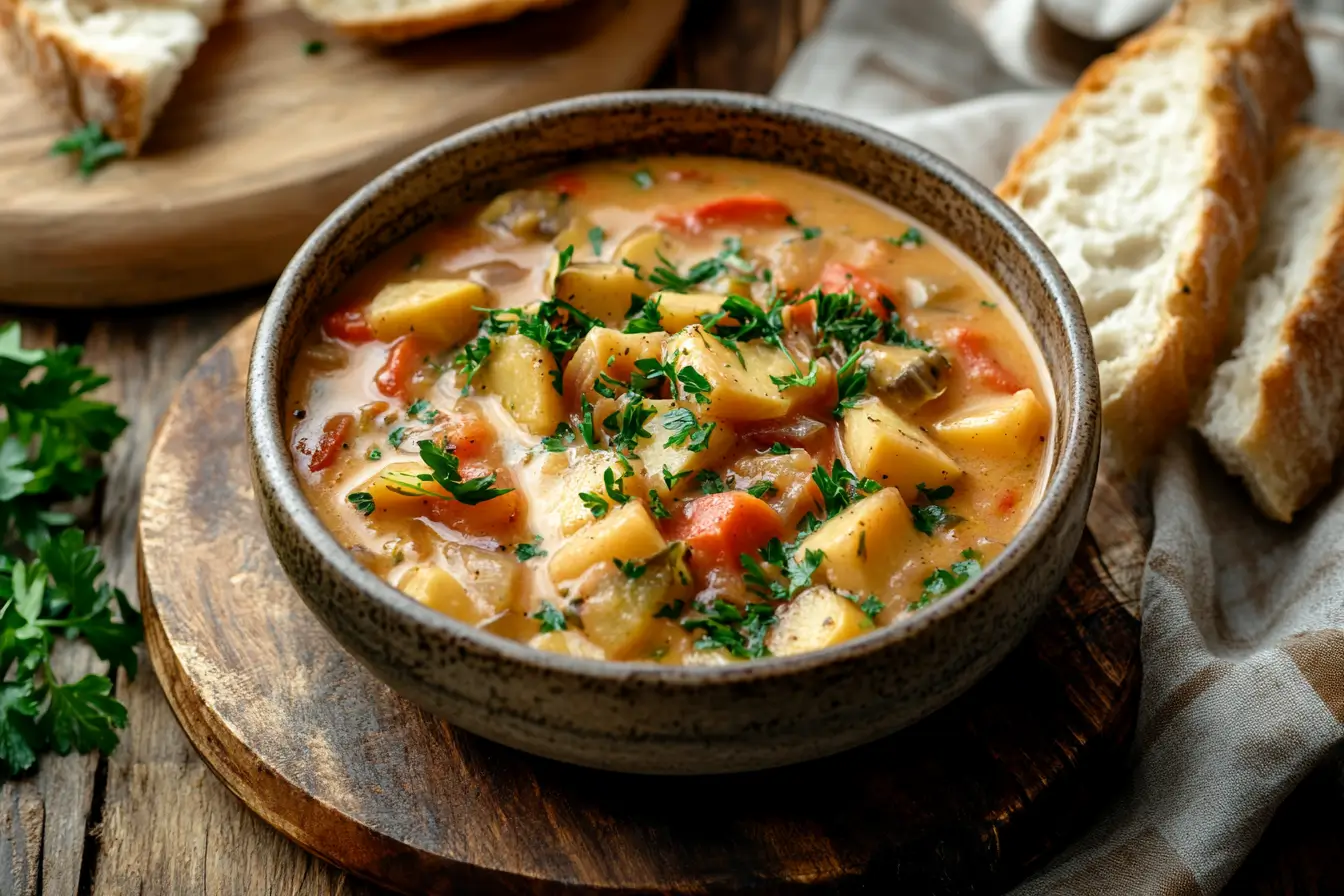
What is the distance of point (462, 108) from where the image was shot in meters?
4.58

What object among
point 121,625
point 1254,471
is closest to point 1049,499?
point 1254,471

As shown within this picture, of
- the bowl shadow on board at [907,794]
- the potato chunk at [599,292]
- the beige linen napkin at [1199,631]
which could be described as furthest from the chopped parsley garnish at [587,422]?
the beige linen napkin at [1199,631]

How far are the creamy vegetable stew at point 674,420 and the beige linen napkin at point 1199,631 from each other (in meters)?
0.57

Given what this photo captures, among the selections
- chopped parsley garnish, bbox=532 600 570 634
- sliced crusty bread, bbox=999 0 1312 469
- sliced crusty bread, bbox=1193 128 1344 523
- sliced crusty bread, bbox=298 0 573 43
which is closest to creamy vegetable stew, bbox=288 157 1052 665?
chopped parsley garnish, bbox=532 600 570 634

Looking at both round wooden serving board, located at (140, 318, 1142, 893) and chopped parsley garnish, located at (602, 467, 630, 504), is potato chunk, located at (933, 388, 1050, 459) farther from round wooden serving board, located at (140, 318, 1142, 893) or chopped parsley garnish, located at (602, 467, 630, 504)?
chopped parsley garnish, located at (602, 467, 630, 504)

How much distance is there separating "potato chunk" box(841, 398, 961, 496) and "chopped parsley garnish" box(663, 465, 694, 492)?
0.37m

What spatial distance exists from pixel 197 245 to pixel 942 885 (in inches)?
111

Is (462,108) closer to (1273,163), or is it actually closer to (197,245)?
(197,245)

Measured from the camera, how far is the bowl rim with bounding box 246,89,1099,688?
2.42 m

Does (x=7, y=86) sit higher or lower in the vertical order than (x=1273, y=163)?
lower

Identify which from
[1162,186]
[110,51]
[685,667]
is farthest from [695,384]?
[110,51]

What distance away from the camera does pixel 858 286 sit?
3.44m

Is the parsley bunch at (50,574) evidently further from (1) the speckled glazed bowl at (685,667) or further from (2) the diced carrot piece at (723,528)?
(2) the diced carrot piece at (723,528)

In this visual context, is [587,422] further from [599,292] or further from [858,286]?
[858,286]
